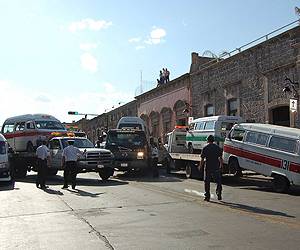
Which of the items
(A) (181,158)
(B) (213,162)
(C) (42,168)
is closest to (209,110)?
(A) (181,158)

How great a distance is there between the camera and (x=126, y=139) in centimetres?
2239

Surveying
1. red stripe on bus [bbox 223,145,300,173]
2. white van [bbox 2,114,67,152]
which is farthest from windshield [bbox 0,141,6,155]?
red stripe on bus [bbox 223,145,300,173]

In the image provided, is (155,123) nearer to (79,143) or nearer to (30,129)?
(30,129)

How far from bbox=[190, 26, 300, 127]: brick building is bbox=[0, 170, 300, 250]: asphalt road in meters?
10.1

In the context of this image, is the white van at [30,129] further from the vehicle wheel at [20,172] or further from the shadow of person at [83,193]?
the shadow of person at [83,193]

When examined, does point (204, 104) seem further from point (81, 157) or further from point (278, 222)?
point (278, 222)

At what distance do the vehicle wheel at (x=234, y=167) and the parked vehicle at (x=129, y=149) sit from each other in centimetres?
531

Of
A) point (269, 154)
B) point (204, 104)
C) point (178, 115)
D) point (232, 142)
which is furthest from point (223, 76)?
point (269, 154)

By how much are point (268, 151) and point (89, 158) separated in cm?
764

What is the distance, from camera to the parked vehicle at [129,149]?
21328 millimetres

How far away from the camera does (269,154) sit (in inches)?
616

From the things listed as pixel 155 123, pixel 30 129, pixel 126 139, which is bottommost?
pixel 126 139

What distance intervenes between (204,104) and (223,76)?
3486 millimetres

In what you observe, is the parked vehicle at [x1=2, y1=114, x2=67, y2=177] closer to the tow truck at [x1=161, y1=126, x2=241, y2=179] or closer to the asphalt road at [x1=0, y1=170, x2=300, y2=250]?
the tow truck at [x1=161, y1=126, x2=241, y2=179]
